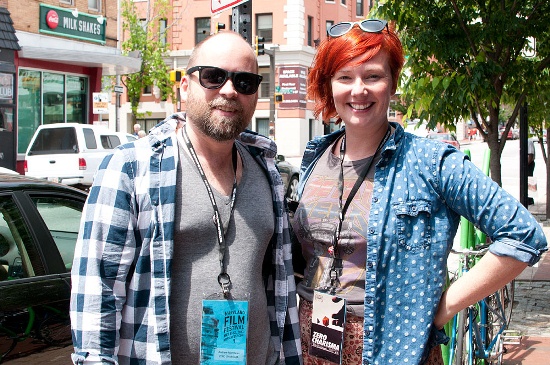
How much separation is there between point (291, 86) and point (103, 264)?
40760 millimetres

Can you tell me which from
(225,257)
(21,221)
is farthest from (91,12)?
(225,257)

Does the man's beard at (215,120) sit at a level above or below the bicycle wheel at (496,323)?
above

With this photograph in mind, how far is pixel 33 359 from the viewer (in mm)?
3158

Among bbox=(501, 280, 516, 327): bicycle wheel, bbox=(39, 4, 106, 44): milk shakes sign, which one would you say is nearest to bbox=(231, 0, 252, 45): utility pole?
bbox=(501, 280, 516, 327): bicycle wheel

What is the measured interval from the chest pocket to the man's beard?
0.62 metres

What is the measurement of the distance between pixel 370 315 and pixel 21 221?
2036mm

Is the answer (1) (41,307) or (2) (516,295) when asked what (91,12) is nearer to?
(2) (516,295)

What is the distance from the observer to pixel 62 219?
12.8 feet

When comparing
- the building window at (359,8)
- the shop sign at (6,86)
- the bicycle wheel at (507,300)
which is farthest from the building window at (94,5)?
the building window at (359,8)

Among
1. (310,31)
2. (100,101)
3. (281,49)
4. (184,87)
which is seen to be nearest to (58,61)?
(100,101)

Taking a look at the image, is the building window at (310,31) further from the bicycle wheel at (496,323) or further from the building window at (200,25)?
the bicycle wheel at (496,323)

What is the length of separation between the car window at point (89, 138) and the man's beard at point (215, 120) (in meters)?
16.1

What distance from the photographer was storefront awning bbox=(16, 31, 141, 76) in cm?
1894

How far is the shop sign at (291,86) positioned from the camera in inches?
1660
